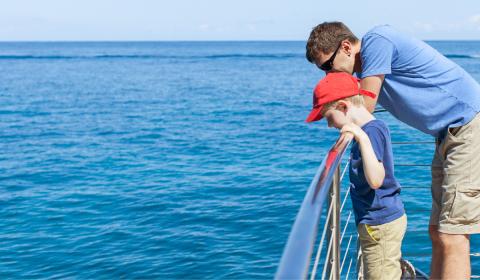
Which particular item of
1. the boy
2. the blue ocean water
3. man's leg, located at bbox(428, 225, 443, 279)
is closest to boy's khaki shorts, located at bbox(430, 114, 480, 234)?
man's leg, located at bbox(428, 225, 443, 279)

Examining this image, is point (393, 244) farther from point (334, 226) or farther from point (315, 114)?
point (315, 114)

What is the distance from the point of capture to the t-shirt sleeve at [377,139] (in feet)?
9.27

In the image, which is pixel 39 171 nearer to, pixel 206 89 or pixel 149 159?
pixel 149 159

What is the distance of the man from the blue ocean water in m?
1.14

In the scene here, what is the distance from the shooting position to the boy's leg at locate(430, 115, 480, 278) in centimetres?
307

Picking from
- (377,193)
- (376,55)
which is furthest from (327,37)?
(377,193)

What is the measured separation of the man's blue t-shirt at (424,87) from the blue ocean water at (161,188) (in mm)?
1265

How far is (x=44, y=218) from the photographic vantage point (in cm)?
1178

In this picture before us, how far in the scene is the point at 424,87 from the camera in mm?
3049

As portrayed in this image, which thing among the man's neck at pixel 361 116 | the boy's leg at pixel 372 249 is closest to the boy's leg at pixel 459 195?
the boy's leg at pixel 372 249

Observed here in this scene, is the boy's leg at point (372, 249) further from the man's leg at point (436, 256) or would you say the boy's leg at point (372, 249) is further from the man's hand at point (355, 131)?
the man's hand at point (355, 131)

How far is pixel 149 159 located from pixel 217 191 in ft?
14.3

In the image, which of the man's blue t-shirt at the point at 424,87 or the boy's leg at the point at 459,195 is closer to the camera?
the man's blue t-shirt at the point at 424,87

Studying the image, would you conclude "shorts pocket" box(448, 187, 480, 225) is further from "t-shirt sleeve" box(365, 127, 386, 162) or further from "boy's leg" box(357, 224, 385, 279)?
"t-shirt sleeve" box(365, 127, 386, 162)
